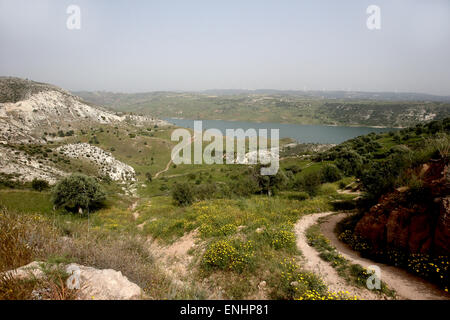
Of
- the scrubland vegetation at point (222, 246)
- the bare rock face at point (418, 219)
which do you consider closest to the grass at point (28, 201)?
the scrubland vegetation at point (222, 246)

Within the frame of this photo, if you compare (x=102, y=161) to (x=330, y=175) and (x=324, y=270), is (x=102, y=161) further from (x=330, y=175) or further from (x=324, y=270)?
(x=324, y=270)

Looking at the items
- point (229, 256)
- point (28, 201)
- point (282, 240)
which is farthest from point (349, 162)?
point (28, 201)

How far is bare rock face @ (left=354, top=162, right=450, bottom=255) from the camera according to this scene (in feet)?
19.2

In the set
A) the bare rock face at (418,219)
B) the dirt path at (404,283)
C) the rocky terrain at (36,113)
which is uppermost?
the rocky terrain at (36,113)

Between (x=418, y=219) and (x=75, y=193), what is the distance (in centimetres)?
2744

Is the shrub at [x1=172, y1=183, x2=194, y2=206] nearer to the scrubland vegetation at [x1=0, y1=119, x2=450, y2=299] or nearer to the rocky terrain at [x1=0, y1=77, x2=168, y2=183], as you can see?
the scrubland vegetation at [x1=0, y1=119, x2=450, y2=299]

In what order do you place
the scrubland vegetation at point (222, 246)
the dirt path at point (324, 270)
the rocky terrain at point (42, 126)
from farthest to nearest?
the rocky terrain at point (42, 126) < the dirt path at point (324, 270) < the scrubland vegetation at point (222, 246)

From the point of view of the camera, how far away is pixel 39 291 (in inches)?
123

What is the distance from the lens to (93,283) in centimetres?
359

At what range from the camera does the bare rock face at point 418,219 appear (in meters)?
5.85

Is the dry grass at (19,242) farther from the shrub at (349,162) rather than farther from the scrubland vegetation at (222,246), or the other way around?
the shrub at (349,162)

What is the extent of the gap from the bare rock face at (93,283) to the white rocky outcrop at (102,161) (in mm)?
67178
